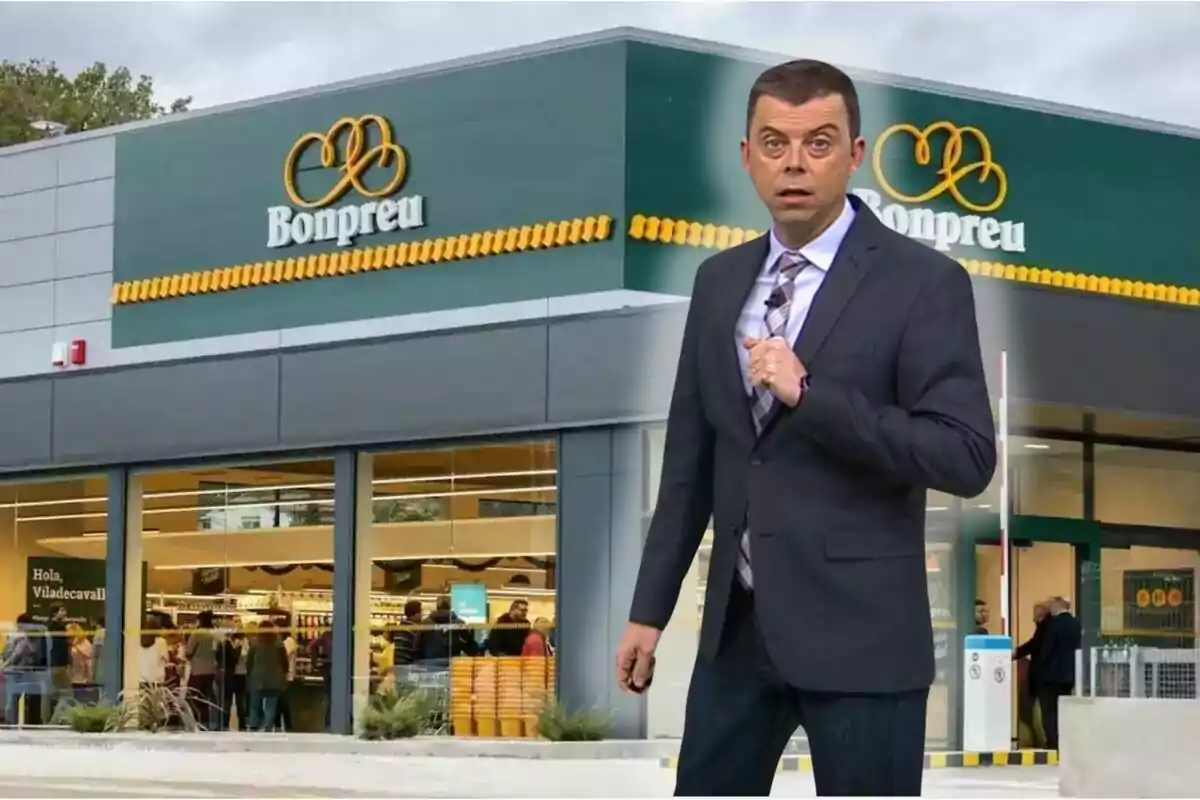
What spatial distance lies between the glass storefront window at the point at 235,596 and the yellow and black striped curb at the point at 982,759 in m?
5.67

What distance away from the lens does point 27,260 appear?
2609cm

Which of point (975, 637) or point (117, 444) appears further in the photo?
point (117, 444)

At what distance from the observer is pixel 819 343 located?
12.6ft

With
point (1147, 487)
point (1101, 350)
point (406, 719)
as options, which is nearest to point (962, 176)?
point (1101, 350)

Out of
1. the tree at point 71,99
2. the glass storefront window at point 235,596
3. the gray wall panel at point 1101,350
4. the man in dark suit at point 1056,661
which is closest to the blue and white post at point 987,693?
the man in dark suit at point 1056,661

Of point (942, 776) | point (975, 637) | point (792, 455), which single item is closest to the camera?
point (792, 455)

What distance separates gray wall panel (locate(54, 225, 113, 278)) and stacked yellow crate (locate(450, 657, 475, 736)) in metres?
6.64

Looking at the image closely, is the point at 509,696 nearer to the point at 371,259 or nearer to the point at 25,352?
the point at 371,259

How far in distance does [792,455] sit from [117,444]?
2177cm

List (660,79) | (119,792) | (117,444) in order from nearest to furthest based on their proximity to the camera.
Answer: (119,792) < (660,79) < (117,444)

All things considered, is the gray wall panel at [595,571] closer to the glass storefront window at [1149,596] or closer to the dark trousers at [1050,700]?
the dark trousers at [1050,700]

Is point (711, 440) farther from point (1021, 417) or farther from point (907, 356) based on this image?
point (1021, 417)

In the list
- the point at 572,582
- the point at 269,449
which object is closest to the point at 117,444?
the point at 269,449

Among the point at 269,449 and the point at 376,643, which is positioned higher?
the point at 269,449
